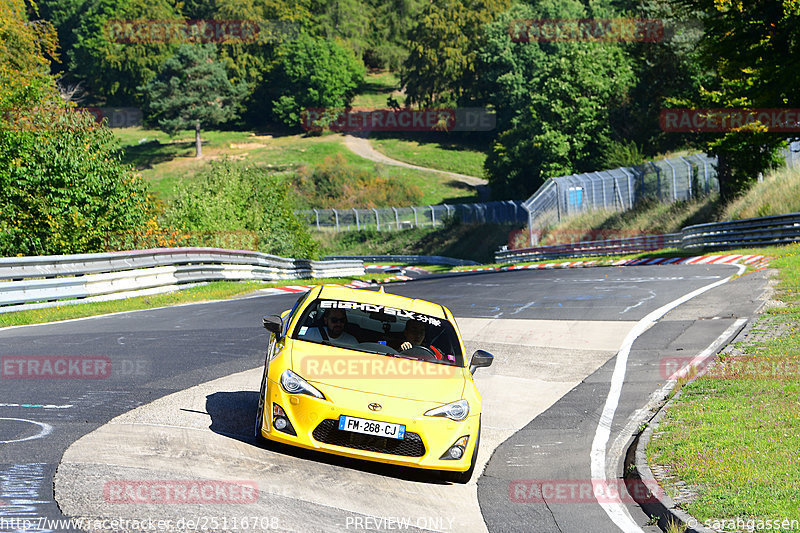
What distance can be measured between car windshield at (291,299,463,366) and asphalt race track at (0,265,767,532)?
1.14 meters

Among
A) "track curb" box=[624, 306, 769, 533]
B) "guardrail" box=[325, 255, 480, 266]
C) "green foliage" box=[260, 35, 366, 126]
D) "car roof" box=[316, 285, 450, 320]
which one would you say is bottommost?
"guardrail" box=[325, 255, 480, 266]

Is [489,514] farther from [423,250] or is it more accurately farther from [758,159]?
[423,250]

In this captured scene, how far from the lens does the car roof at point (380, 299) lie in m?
8.95

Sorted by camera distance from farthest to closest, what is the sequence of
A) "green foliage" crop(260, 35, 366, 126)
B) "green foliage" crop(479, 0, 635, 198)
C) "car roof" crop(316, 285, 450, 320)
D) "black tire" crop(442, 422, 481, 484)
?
"green foliage" crop(260, 35, 366, 126) < "green foliage" crop(479, 0, 635, 198) < "car roof" crop(316, 285, 450, 320) < "black tire" crop(442, 422, 481, 484)

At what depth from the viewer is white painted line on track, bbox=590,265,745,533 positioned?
6.82 m

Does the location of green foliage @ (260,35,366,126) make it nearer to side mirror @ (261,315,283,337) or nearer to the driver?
the driver

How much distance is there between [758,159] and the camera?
38.4 metres

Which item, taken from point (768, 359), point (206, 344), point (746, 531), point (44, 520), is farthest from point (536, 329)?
point (44, 520)

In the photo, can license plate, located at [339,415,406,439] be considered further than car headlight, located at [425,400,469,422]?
No

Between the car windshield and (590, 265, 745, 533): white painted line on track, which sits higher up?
the car windshield

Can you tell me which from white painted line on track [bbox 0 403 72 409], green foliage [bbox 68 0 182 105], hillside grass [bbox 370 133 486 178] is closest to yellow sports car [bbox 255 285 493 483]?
white painted line on track [bbox 0 403 72 409]

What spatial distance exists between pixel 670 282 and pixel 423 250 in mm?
50362

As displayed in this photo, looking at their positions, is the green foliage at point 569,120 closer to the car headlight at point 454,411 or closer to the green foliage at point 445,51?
the green foliage at point 445,51

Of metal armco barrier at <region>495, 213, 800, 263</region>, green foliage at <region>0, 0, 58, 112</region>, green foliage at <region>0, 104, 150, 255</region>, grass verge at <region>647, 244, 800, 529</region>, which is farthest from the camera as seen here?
green foliage at <region>0, 0, 58, 112</region>
